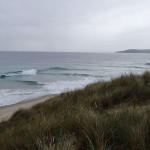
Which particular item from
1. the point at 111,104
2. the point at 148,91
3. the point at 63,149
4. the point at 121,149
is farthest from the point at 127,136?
the point at 148,91

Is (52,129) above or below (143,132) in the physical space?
below

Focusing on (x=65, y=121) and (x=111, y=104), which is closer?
(x=65, y=121)

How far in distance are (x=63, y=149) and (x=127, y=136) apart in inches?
37.7

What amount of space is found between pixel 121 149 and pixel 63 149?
82 cm

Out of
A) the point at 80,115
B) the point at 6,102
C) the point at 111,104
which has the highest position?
the point at 80,115

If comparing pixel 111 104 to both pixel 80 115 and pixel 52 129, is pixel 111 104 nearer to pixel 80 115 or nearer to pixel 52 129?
pixel 80 115

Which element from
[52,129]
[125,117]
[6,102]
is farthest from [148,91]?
[6,102]

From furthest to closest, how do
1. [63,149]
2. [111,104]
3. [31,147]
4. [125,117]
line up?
[111,104] → [125,117] → [31,147] → [63,149]

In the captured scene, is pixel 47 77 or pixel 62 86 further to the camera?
pixel 47 77

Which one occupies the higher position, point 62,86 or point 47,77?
point 47,77

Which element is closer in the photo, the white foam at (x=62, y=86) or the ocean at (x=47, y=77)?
the ocean at (x=47, y=77)

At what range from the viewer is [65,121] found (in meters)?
2.97

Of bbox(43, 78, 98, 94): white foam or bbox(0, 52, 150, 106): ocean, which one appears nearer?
bbox(0, 52, 150, 106): ocean

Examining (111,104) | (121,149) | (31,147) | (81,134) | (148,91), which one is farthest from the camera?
(148,91)
